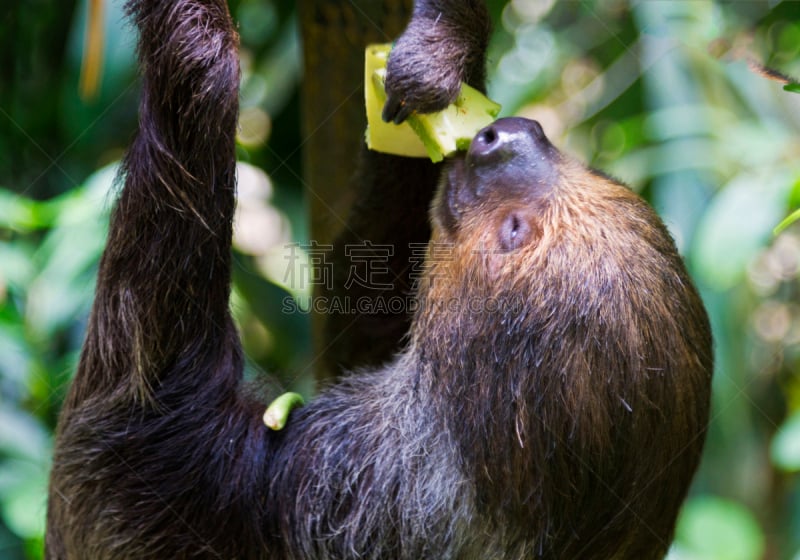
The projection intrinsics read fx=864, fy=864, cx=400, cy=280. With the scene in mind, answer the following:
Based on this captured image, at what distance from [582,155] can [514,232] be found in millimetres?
4101

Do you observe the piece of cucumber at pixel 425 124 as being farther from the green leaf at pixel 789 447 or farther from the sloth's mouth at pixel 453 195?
the green leaf at pixel 789 447

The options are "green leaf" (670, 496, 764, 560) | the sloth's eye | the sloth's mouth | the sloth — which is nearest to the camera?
the sloth

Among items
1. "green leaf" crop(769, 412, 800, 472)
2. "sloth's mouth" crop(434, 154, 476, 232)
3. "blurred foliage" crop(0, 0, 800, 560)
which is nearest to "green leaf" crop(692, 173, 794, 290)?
"blurred foliage" crop(0, 0, 800, 560)

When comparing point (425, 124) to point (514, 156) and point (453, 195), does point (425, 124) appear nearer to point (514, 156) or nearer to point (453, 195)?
point (453, 195)

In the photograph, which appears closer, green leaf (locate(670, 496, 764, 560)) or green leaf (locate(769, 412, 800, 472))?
green leaf (locate(769, 412, 800, 472))

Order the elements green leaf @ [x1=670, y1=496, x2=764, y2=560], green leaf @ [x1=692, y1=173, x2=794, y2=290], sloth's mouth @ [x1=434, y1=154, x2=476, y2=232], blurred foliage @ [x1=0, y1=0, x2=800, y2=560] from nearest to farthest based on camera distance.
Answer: sloth's mouth @ [x1=434, y1=154, x2=476, y2=232]
green leaf @ [x1=692, y1=173, x2=794, y2=290]
blurred foliage @ [x1=0, y1=0, x2=800, y2=560]
green leaf @ [x1=670, y1=496, x2=764, y2=560]

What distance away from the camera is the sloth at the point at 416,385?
103 inches

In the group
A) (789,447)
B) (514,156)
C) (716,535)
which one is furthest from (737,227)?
(716,535)

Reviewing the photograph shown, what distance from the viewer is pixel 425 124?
315 centimetres

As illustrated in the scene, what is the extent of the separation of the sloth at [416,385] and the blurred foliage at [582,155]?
2.21 feet

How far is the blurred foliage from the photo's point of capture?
175 inches

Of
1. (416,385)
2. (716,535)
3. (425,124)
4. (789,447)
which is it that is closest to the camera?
(416,385)

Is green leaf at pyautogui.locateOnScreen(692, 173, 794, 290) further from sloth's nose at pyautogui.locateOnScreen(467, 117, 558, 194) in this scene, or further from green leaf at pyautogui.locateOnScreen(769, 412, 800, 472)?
sloth's nose at pyautogui.locateOnScreen(467, 117, 558, 194)

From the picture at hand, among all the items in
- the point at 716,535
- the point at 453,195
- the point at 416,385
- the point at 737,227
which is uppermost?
the point at 737,227
